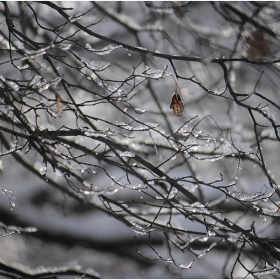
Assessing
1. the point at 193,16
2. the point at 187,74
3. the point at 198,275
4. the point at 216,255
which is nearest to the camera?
the point at 193,16

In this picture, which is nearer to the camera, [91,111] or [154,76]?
[154,76]

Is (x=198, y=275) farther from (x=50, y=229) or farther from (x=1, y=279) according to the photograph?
(x=1, y=279)

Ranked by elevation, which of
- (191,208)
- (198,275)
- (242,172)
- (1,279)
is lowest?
(1,279)

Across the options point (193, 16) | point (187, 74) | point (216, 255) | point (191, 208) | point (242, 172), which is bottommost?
point (191, 208)

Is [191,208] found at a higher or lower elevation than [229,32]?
lower

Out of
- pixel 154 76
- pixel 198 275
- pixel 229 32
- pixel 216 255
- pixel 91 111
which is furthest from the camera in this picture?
pixel 91 111

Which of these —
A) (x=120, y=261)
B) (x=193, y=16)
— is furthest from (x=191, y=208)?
(x=120, y=261)

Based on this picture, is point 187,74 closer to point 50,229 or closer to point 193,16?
point 193,16

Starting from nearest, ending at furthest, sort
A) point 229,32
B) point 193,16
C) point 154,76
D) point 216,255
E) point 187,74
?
point 154,76, point 193,16, point 229,32, point 216,255, point 187,74

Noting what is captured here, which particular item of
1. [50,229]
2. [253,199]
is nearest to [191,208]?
[253,199]
